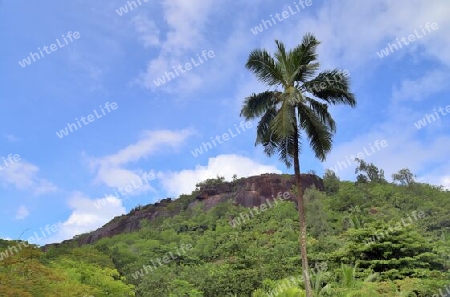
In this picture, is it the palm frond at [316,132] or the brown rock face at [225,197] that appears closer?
the palm frond at [316,132]

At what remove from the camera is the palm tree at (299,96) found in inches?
483

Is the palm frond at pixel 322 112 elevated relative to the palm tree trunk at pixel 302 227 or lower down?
elevated

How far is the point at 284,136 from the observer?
11.4 m

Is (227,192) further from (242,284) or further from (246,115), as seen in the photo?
(246,115)

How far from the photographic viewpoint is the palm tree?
12258 mm

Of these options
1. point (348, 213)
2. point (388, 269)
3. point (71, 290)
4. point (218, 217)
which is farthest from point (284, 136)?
point (218, 217)

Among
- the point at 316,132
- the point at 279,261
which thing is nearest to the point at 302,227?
the point at 316,132

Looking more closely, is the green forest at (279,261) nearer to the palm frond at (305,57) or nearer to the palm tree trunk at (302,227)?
the palm tree trunk at (302,227)

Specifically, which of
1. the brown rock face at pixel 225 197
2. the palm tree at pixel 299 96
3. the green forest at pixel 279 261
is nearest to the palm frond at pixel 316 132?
the palm tree at pixel 299 96

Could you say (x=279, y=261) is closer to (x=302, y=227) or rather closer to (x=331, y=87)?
(x=302, y=227)

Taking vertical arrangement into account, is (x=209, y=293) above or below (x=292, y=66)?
below

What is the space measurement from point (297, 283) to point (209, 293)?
15.5 ft

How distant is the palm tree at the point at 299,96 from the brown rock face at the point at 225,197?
53093mm

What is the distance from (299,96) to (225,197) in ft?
217
